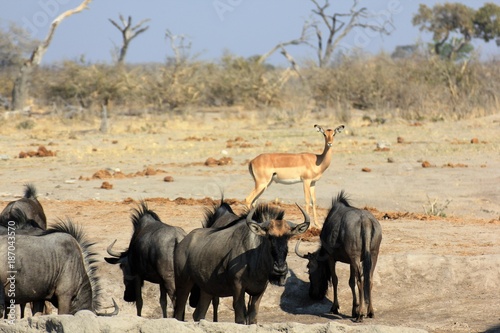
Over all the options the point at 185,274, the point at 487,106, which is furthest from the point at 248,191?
the point at 487,106

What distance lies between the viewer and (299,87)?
128ft

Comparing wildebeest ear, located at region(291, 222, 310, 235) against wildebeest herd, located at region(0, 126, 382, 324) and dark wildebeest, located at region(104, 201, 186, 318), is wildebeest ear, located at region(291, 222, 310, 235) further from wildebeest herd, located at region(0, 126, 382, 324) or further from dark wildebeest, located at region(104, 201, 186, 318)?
dark wildebeest, located at region(104, 201, 186, 318)

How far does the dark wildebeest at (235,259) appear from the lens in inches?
268

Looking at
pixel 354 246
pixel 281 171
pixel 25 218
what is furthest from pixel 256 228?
pixel 281 171

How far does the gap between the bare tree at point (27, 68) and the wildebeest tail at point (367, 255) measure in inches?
1135

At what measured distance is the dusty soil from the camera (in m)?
9.66

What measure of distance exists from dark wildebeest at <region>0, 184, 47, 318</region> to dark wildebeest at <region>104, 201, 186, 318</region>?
82 centimetres

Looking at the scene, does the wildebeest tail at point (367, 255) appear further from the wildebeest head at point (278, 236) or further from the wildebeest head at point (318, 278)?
the wildebeest head at point (278, 236)

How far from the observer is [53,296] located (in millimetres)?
7098

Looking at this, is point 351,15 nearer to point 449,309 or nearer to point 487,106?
point 487,106

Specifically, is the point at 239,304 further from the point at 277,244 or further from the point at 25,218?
the point at 25,218

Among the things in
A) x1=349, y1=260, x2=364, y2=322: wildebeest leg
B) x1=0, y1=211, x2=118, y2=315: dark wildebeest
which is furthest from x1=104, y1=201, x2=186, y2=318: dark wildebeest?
x1=349, y1=260, x2=364, y2=322: wildebeest leg

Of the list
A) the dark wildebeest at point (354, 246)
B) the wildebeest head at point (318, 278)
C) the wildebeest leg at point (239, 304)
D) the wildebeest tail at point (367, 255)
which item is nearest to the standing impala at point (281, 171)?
the wildebeest head at point (318, 278)

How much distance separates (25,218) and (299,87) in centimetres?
3128
